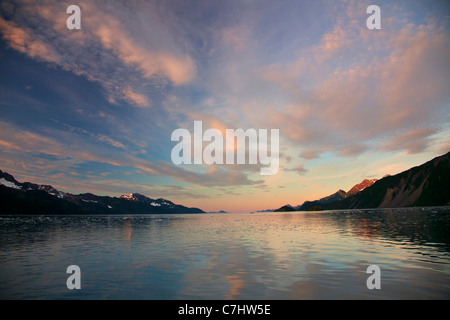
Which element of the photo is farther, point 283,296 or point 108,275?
point 108,275

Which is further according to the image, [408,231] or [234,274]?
[408,231]

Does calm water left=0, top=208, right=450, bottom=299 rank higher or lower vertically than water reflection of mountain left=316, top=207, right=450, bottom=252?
higher

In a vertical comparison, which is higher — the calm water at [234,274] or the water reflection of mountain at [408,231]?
the calm water at [234,274]

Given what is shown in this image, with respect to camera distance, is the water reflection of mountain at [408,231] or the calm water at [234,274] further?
the water reflection of mountain at [408,231]

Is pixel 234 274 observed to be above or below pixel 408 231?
above

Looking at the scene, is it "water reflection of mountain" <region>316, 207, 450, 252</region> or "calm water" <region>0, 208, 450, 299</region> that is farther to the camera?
"water reflection of mountain" <region>316, 207, 450, 252</region>
